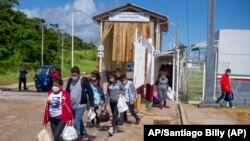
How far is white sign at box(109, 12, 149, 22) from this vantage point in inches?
1358

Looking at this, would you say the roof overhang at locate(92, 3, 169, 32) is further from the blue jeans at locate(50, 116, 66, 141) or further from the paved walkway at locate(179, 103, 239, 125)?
the blue jeans at locate(50, 116, 66, 141)

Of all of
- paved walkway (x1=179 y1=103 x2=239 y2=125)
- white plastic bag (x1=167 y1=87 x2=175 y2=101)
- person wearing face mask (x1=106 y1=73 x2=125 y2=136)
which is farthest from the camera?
white plastic bag (x1=167 y1=87 x2=175 y2=101)

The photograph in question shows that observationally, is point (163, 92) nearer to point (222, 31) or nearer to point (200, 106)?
point (200, 106)

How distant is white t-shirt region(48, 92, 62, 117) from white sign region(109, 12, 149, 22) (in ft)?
84.7

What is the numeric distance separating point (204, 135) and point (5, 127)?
7.59 metres

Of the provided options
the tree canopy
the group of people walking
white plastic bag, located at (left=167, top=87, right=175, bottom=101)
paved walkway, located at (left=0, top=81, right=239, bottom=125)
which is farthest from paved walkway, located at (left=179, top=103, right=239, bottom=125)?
the tree canopy

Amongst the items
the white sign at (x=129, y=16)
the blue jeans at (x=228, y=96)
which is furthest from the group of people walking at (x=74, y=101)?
the white sign at (x=129, y=16)

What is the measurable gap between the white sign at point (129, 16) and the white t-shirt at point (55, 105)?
25819 millimetres

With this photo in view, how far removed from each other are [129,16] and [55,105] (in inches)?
1021

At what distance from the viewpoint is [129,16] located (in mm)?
34500

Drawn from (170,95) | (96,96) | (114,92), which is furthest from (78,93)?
(170,95)

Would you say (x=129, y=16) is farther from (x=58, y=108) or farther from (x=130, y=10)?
(x=58, y=108)

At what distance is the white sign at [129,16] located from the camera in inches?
1358

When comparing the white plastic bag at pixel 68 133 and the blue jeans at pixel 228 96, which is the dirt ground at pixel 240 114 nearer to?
the blue jeans at pixel 228 96
